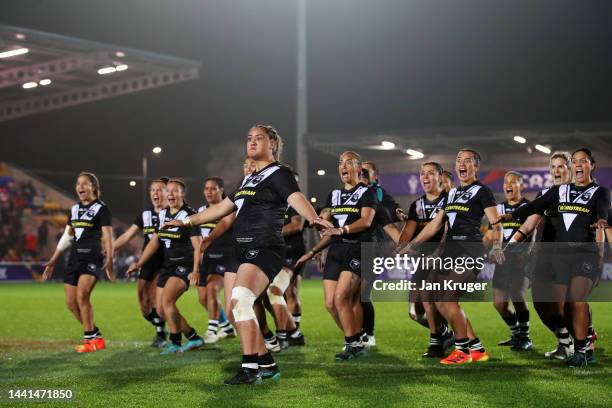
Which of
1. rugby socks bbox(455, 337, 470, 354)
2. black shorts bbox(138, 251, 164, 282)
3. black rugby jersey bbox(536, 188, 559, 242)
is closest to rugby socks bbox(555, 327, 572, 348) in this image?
black rugby jersey bbox(536, 188, 559, 242)

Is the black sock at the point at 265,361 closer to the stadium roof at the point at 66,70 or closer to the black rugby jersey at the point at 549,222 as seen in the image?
the black rugby jersey at the point at 549,222

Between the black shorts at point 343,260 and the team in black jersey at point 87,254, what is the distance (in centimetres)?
308

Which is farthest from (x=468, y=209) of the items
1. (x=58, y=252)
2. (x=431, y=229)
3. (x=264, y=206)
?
(x=58, y=252)

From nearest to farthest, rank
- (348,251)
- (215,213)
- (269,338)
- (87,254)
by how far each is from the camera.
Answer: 1. (215,213)
2. (348,251)
3. (269,338)
4. (87,254)

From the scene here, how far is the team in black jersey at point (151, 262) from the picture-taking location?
12.2 metres

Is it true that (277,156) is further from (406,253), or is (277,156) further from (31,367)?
(31,367)

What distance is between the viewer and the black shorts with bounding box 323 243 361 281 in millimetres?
10344

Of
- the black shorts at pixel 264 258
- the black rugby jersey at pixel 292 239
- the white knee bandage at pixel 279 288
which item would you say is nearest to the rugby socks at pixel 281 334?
the white knee bandage at pixel 279 288

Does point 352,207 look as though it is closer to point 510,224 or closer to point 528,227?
point 528,227

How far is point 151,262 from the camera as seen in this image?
12.3m

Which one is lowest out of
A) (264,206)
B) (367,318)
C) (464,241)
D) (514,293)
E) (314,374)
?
(314,374)

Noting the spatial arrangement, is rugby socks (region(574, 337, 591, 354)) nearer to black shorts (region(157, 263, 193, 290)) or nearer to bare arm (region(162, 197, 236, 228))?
bare arm (region(162, 197, 236, 228))

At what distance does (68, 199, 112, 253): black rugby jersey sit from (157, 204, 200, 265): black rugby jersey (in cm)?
78

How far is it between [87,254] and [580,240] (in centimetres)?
620
